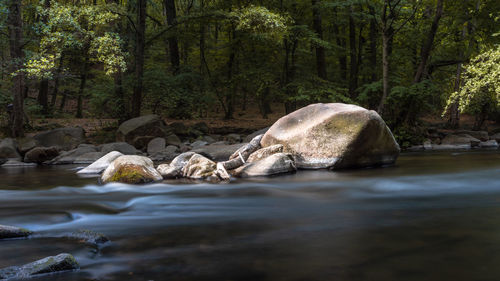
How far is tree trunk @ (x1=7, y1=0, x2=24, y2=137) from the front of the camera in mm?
12086

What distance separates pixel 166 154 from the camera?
1227cm

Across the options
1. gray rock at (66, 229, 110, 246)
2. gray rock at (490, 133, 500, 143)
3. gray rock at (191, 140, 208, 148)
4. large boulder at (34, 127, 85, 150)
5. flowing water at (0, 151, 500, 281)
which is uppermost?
large boulder at (34, 127, 85, 150)

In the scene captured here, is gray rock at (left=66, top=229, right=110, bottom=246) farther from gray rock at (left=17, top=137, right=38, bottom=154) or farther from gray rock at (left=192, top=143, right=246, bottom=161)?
gray rock at (left=17, top=137, right=38, bottom=154)

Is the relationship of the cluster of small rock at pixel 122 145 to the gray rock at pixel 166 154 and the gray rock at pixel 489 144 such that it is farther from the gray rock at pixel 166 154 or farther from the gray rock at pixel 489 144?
the gray rock at pixel 489 144

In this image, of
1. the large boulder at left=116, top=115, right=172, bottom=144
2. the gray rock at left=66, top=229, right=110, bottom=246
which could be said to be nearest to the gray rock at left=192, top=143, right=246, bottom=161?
the large boulder at left=116, top=115, right=172, bottom=144

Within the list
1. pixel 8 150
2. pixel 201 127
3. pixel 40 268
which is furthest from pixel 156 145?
pixel 40 268

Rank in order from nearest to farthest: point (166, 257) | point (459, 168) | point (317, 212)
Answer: point (166, 257)
point (317, 212)
point (459, 168)

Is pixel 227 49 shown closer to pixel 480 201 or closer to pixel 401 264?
pixel 480 201

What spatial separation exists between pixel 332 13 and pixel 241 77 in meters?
5.47

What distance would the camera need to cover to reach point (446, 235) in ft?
12.0

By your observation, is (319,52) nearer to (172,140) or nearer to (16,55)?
(172,140)

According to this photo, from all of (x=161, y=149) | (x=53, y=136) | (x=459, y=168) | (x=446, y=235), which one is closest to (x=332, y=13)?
(x=161, y=149)

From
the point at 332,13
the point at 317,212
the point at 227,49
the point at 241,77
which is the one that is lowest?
the point at 317,212

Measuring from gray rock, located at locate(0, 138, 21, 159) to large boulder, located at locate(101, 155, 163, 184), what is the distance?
6493mm
